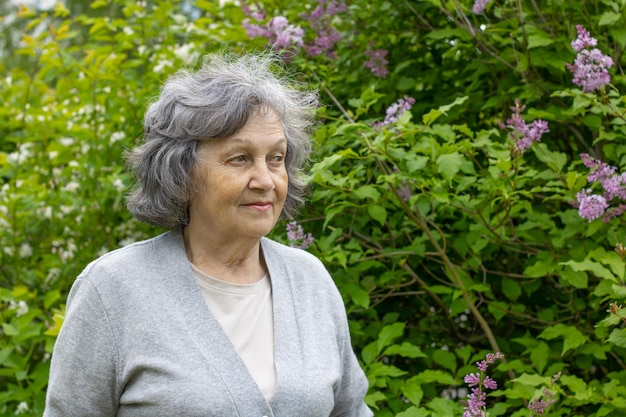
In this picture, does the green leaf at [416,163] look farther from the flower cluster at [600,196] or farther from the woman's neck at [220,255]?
the woman's neck at [220,255]

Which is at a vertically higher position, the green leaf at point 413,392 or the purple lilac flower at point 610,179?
the purple lilac flower at point 610,179

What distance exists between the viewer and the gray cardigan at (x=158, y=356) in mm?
2035

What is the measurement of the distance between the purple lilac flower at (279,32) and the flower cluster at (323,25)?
15 cm

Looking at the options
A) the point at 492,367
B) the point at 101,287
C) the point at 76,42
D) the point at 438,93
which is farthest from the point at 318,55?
the point at 76,42

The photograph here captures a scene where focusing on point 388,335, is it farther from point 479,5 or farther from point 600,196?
point 479,5

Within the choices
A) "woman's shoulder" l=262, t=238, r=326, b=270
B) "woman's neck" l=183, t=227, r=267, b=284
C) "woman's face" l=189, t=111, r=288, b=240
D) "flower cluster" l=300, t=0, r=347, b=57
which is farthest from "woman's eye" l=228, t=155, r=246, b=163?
"flower cluster" l=300, t=0, r=347, b=57

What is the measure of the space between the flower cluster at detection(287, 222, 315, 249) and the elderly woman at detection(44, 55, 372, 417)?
1.82 ft

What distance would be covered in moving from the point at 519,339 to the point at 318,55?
4.48 feet

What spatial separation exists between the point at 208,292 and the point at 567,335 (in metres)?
1.27

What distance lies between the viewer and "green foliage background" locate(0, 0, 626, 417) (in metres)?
2.89

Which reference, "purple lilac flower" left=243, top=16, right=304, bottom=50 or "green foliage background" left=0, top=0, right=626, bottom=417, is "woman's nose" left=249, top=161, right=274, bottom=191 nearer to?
"green foliage background" left=0, top=0, right=626, bottom=417

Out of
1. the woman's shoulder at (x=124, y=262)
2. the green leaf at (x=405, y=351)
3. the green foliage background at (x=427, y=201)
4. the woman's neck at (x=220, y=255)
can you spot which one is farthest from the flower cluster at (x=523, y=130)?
the woman's shoulder at (x=124, y=262)

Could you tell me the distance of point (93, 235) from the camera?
169 inches

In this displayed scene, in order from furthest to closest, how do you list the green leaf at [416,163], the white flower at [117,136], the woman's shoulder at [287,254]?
the white flower at [117,136]
the green leaf at [416,163]
the woman's shoulder at [287,254]
